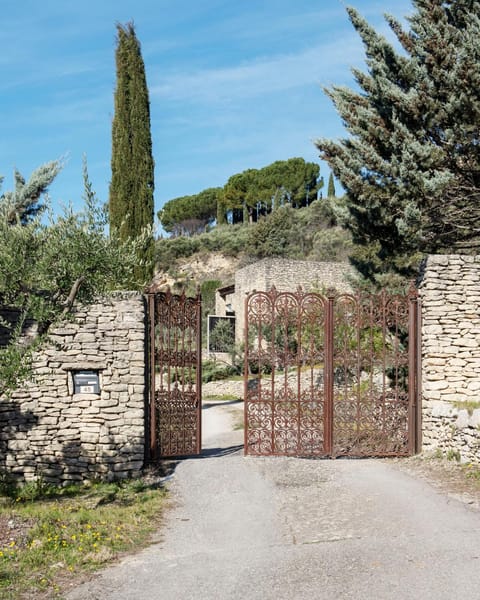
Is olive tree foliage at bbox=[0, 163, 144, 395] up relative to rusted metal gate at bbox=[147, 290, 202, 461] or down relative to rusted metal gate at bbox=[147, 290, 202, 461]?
up

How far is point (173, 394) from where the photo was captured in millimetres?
10500

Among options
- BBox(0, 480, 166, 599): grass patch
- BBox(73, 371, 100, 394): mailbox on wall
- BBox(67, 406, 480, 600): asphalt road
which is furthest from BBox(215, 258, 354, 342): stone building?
BBox(0, 480, 166, 599): grass patch

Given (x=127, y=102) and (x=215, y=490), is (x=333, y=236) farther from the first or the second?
(x=215, y=490)

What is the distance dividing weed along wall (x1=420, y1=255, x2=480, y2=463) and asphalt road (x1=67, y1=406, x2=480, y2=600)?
1449 mm

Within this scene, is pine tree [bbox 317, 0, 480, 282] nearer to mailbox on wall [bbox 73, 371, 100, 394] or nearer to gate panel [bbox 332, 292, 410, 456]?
gate panel [bbox 332, 292, 410, 456]

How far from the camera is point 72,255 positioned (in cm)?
716

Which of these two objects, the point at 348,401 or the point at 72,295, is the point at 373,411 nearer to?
the point at 348,401

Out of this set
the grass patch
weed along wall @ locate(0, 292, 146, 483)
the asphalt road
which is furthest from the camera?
weed along wall @ locate(0, 292, 146, 483)

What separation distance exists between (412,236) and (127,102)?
9.32 metres

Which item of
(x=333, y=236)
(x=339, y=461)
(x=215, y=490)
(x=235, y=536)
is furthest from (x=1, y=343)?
(x=333, y=236)

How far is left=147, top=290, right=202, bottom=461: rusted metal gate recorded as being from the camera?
10.3 m

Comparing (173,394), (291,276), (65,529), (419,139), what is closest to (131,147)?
(419,139)

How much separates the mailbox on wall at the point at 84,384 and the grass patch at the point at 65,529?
1.30 metres

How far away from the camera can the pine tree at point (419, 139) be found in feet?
44.8
